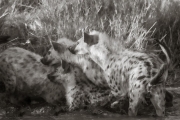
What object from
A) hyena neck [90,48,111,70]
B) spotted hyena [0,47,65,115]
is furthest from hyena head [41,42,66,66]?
hyena neck [90,48,111,70]

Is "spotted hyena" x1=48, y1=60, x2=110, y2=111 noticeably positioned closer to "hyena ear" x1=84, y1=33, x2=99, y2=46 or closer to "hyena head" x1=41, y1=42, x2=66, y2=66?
"hyena head" x1=41, y1=42, x2=66, y2=66

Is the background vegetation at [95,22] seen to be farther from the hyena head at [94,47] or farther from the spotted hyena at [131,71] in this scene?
the spotted hyena at [131,71]

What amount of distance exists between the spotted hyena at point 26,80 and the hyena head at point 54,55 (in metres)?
0.11

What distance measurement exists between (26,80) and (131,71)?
1714 mm

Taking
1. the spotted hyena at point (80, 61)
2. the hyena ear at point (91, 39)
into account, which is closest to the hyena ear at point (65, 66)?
the spotted hyena at point (80, 61)

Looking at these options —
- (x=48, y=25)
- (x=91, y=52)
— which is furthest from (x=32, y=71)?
(x=48, y=25)

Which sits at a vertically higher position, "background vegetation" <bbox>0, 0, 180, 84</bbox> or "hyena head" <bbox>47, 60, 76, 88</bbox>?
"background vegetation" <bbox>0, 0, 180, 84</bbox>

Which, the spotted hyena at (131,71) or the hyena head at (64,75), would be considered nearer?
the spotted hyena at (131,71)

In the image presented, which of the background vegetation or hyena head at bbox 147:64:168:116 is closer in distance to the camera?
hyena head at bbox 147:64:168:116

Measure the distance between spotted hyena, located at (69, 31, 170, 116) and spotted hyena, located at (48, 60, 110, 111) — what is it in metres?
0.24

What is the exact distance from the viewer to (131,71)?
17.3ft

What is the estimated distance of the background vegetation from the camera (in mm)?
7203

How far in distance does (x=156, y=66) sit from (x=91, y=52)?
4.82 feet

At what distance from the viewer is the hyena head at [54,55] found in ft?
20.4
